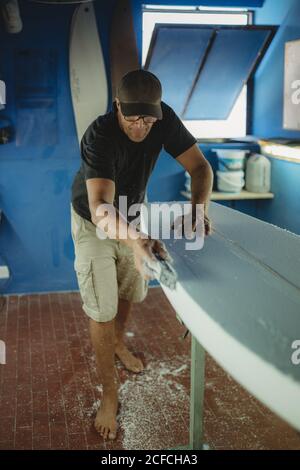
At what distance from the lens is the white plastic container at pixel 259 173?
414 centimetres

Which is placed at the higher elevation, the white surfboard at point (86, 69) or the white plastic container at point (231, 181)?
the white surfboard at point (86, 69)

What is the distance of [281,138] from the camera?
13.4ft

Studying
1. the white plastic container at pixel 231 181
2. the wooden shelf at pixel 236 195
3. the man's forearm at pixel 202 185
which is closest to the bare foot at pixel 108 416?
the man's forearm at pixel 202 185

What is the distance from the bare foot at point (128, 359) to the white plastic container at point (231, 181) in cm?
167

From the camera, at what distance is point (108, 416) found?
241 centimetres

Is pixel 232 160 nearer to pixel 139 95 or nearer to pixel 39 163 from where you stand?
pixel 39 163

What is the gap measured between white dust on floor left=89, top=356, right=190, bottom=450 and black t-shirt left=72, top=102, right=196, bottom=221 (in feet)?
3.13

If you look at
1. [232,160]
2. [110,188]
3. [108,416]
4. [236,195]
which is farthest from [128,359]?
[232,160]

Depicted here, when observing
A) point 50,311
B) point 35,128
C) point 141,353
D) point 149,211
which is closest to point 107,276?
point 149,211

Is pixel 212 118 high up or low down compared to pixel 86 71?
down

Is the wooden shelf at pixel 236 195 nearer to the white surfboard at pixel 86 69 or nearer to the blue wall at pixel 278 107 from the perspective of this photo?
the blue wall at pixel 278 107

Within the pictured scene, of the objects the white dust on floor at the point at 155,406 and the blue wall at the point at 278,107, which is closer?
the white dust on floor at the point at 155,406

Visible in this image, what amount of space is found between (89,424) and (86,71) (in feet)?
8.33

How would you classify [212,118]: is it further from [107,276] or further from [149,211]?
[107,276]
